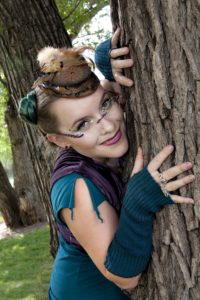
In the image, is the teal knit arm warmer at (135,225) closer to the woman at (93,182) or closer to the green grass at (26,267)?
the woman at (93,182)

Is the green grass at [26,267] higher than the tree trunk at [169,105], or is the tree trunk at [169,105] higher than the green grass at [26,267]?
the tree trunk at [169,105]

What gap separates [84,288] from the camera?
2443 mm

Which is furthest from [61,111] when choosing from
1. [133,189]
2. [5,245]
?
[5,245]

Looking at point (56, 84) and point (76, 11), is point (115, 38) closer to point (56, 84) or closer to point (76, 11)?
point (56, 84)

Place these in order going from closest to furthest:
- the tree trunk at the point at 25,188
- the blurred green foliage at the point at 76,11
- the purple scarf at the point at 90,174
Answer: the purple scarf at the point at 90,174 < the blurred green foliage at the point at 76,11 < the tree trunk at the point at 25,188

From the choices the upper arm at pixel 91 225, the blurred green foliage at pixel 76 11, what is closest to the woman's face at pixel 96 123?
the upper arm at pixel 91 225

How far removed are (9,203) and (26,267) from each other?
16.5 ft

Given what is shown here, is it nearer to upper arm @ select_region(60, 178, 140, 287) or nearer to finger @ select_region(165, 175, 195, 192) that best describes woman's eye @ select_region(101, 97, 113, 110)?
upper arm @ select_region(60, 178, 140, 287)

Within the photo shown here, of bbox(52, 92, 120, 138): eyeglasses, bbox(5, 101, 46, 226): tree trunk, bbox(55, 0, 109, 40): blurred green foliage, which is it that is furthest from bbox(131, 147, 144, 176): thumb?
bbox(5, 101, 46, 226): tree trunk

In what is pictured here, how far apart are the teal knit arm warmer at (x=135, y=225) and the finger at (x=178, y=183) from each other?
0.04m

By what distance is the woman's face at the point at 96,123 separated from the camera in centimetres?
224

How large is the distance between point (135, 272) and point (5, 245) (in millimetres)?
9444

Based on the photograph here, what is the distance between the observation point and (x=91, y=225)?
2100 millimetres

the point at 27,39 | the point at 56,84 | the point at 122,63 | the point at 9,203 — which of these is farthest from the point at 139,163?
the point at 9,203
